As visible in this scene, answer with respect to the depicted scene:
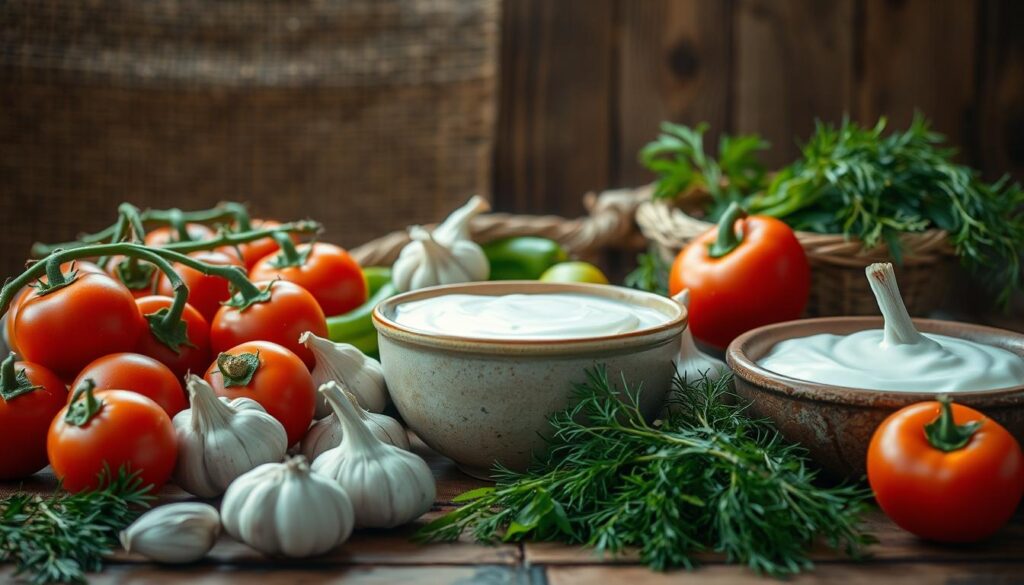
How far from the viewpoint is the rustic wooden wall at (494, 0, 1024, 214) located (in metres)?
2.79

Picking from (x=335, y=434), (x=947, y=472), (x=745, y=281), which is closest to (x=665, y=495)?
(x=947, y=472)

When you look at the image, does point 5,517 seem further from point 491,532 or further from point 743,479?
point 743,479

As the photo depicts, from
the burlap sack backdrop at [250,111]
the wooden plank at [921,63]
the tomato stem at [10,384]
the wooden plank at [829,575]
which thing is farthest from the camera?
the wooden plank at [921,63]

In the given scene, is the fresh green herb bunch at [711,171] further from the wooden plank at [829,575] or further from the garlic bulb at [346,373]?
the wooden plank at [829,575]

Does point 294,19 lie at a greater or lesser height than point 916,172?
greater

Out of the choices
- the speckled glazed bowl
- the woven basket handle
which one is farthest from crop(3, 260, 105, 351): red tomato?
the woven basket handle

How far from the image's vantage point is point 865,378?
1076 millimetres

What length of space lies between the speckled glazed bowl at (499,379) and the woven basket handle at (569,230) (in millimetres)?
788

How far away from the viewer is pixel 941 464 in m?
0.92

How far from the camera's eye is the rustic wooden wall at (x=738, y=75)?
2789 mm

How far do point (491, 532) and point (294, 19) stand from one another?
209cm

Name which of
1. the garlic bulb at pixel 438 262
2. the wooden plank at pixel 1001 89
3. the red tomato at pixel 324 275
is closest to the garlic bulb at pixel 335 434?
the red tomato at pixel 324 275

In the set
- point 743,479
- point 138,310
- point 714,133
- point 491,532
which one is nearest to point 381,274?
point 138,310

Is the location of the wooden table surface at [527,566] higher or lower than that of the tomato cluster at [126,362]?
lower
